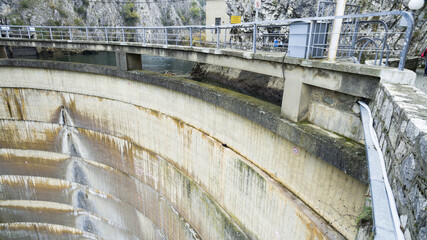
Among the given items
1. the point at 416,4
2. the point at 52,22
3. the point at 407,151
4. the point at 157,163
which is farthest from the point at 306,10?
the point at 52,22

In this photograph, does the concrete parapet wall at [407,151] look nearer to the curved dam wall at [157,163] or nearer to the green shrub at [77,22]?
the curved dam wall at [157,163]

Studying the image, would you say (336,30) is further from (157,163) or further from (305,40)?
(157,163)

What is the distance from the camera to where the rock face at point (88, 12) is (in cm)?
3997

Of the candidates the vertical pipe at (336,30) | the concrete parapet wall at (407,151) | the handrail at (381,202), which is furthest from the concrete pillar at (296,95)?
the handrail at (381,202)

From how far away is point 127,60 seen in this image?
10.5m

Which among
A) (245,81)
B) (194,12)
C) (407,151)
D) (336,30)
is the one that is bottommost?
(245,81)

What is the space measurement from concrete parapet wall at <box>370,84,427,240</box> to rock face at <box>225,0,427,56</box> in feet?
34.6

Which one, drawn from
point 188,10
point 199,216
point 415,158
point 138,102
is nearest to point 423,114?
point 415,158

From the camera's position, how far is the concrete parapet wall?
153 cm

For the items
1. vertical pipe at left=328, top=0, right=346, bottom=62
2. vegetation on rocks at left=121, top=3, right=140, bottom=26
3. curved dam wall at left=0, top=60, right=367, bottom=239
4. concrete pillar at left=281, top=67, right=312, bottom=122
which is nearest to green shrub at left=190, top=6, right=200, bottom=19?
vegetation on rocks at left=121, top=3, right=140, bottom=26

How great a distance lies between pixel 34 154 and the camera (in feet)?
45.5

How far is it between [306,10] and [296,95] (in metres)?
19.4

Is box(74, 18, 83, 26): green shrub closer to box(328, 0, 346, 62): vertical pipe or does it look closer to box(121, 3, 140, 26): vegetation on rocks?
box(121, 3, 140, 26): vegetation on rocks

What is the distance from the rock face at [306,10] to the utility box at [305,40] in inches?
340
